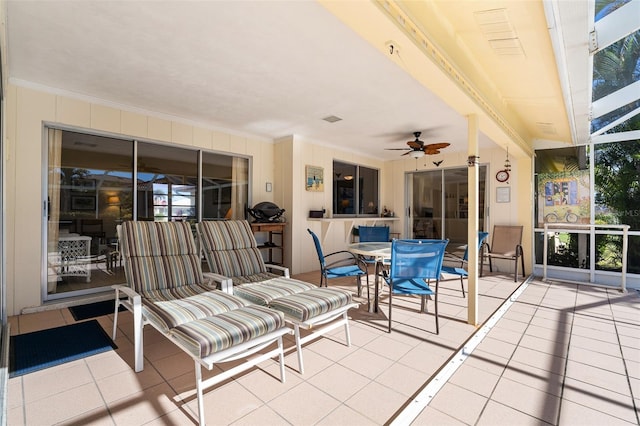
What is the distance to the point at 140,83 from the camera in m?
3.30

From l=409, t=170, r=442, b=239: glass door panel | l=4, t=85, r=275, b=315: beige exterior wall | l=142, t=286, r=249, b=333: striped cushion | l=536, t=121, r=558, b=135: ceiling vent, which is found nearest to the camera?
l=142, t=286, r=249, b=333: striped cushion

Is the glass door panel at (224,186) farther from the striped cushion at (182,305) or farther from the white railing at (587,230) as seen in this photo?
the white railing at (587,230)

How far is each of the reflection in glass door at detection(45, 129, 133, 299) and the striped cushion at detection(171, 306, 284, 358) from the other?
9.10 ft

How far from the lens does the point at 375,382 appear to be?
2084 mm

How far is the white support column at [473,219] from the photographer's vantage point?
3.14 meters

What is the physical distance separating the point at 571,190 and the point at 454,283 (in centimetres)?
281

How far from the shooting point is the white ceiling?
2.17 m

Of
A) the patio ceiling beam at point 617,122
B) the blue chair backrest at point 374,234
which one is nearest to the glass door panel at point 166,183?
the blue chair backrest at point 374,234

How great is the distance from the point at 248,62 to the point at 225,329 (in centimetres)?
237

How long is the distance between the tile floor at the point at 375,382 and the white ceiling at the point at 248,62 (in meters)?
2.29

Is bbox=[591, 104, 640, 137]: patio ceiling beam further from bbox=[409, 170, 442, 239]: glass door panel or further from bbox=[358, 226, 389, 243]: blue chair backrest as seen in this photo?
bbox=[358, 226, 389, 243]: blue chair backrest

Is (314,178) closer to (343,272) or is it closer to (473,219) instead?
(343,272)

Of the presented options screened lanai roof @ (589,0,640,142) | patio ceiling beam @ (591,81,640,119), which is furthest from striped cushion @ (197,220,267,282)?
patio ceiling beam @ (591,81,640,119)

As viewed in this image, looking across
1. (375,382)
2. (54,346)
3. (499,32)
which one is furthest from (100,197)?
(499,32)
